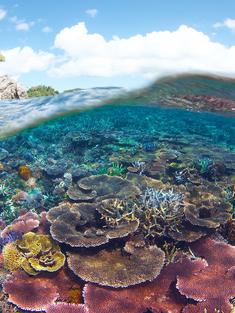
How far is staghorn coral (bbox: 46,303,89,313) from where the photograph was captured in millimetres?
5578

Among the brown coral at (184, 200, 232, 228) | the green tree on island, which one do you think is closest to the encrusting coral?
the brown coral at (184, 200, 232, 228)

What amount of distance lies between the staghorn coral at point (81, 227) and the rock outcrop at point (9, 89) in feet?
42.0

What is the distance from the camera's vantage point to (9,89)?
19.5 meters

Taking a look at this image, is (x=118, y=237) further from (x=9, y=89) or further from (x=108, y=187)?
(x=9, y=89)

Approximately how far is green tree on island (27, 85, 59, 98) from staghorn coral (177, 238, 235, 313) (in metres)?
17.4

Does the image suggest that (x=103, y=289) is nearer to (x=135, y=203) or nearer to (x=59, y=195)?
(x=135, y=203)

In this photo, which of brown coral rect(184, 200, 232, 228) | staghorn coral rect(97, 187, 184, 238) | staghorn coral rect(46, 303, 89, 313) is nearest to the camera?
staghorn coral rect(46, 303, 89, 313)

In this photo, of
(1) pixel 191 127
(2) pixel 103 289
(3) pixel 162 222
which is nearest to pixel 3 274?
(2) pixel 103 289

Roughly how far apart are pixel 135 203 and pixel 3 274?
124 inches

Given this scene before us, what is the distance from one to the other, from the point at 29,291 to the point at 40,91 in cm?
1878

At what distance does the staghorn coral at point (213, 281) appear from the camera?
5.72 meters

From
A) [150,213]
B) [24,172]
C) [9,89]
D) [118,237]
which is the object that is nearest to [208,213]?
[150,213]

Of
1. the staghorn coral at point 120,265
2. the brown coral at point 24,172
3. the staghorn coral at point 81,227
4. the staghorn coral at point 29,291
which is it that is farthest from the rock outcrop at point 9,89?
the staghorn coral at point 120,265

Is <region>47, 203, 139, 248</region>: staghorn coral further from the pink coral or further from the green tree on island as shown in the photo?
the green tree on island
